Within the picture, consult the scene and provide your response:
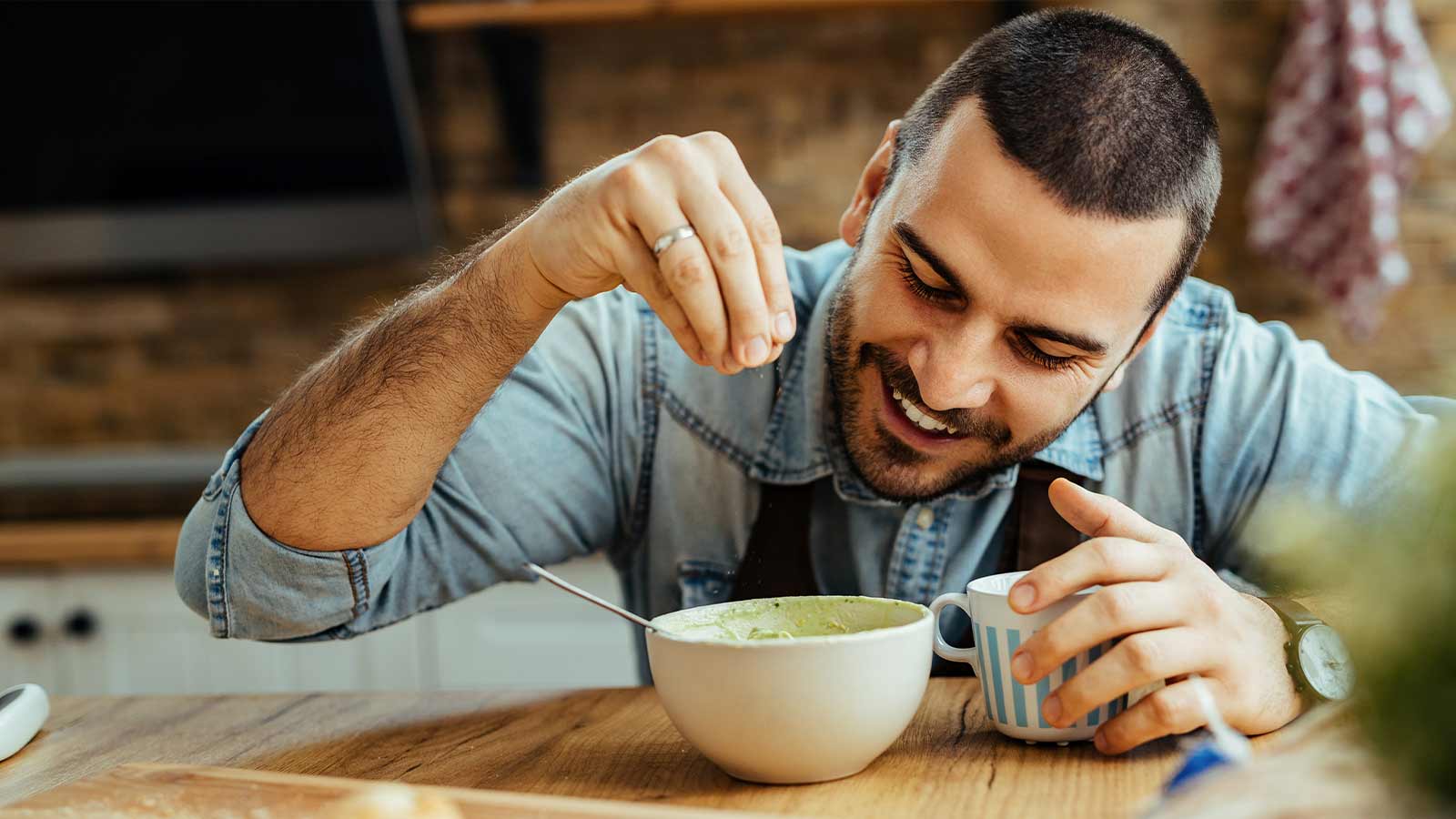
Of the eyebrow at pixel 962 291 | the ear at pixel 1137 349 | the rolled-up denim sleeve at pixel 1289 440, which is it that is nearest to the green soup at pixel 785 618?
the eyebrow at pixel 962 291

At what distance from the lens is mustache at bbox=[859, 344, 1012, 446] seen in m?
1.07

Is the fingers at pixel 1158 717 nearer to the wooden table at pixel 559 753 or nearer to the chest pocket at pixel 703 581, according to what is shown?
the wooden table at pixel 559 753

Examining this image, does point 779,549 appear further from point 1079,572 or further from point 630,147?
point 630,147

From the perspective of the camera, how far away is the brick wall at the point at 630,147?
240cm

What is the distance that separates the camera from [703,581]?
4.08 ft

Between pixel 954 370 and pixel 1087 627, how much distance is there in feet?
0.88

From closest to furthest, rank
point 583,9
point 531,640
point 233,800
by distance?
point 233,800 < point 531,640 < point 583,9

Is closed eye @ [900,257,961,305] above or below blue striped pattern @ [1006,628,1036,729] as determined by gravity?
above

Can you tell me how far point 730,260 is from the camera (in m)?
0.83

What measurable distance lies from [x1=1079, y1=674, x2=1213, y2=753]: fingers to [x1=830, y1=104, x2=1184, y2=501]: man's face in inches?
11.9

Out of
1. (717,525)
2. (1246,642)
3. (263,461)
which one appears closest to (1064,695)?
(1246,642)

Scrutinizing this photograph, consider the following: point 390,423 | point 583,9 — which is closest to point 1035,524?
point 390,423

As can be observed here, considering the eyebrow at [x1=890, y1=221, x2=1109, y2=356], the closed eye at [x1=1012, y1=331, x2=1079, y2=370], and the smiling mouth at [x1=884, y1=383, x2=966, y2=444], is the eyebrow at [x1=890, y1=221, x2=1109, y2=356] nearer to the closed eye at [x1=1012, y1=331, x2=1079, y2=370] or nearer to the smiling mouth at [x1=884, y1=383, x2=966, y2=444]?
the closed eye at [x1=1012, y1=331, x2=1079, y2=370]

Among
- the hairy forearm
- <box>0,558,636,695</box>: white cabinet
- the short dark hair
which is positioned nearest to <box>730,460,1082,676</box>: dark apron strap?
the short dark hair
